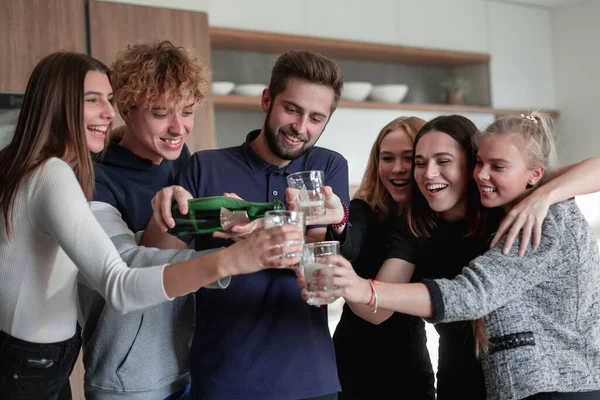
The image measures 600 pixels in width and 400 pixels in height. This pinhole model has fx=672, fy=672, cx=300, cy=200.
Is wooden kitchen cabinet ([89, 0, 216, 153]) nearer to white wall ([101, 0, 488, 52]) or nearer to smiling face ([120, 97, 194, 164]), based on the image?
white wall ([101, 0, 488, 52])

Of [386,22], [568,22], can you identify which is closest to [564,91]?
[568,22]

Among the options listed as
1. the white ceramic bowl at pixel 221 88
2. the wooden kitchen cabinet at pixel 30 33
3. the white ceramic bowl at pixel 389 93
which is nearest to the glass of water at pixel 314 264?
the wooden kitchen cabinet at pixel 30 33

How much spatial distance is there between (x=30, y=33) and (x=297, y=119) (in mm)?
2031

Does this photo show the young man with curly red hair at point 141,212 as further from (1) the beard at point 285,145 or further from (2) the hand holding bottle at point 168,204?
(1) the beard at point 285,145

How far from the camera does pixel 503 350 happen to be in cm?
142

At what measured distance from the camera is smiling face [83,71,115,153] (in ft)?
4.66

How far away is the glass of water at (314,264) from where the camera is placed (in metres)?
1.24

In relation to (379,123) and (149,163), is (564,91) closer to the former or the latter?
(379,123)

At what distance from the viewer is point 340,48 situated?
4195 millimetres

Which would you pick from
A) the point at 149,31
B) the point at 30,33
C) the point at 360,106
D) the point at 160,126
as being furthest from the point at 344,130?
the point at 160,126

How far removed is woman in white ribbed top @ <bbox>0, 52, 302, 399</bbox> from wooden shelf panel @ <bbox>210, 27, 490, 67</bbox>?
2.44m

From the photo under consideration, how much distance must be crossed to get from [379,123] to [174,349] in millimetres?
2999

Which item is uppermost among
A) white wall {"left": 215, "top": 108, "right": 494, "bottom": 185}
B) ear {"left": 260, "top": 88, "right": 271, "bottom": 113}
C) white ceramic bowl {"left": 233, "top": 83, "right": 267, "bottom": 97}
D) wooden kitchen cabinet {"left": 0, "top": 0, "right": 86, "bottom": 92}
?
wooden kitchen cabinet {"left": 0, "top": 0, "right": 86, "bottom": 92}

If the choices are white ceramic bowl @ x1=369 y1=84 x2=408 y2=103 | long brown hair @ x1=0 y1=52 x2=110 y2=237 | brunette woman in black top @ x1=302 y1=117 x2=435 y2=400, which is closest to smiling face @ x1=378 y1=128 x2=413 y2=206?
brunette woman in black top @ x1=302 y1=117 x2=435 y2=400
